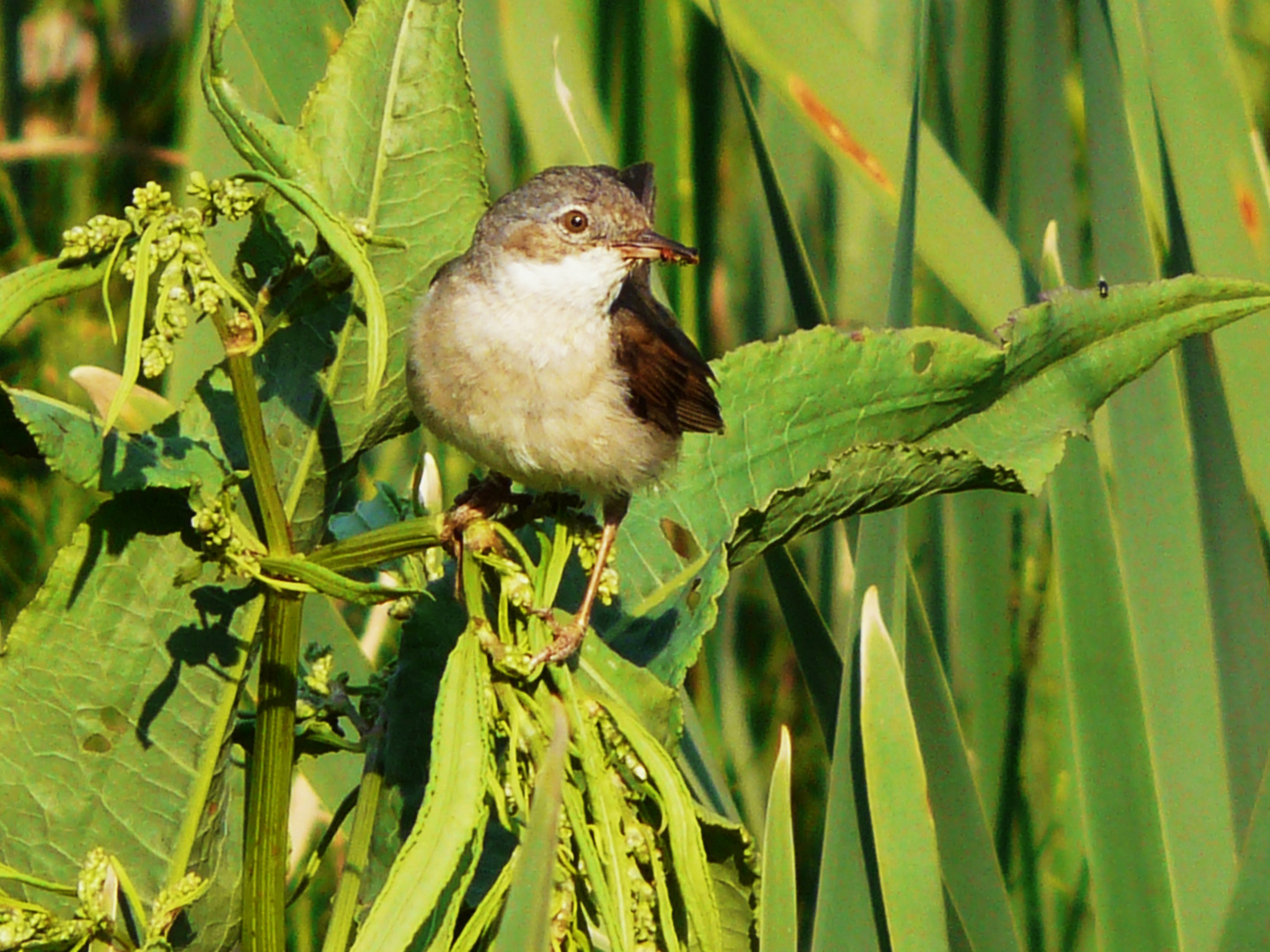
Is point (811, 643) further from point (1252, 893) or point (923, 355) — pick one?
point (1252, 893)

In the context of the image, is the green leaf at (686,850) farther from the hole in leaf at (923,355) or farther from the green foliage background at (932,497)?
the hole in leaf at (923,355)

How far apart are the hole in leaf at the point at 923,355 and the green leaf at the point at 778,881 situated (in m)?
0.41

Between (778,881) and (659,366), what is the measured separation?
99 cm

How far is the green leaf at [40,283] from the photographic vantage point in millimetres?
858

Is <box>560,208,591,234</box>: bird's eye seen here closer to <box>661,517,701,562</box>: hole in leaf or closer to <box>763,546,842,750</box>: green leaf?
<box>661,517,701,562</box>: hole in leaf

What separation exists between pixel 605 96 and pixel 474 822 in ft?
5.86

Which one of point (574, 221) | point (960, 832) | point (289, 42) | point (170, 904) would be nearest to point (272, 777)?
point (170, 904)

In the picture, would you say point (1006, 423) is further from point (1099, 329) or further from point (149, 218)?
point (149, 218)

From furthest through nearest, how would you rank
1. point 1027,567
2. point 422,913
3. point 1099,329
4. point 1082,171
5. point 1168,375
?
point 1082,171
point 1027,567
point 1168,375
point 1099,329
point 422,913

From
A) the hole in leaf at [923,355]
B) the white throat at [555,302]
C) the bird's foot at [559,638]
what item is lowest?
the bird's foot at [559,638]

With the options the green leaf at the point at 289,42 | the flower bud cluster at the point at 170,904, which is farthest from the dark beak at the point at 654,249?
the flower bud cluster at the point at 170,904

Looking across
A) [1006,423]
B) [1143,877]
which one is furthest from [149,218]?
[1143,877]

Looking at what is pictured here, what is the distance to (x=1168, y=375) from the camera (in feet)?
5.07

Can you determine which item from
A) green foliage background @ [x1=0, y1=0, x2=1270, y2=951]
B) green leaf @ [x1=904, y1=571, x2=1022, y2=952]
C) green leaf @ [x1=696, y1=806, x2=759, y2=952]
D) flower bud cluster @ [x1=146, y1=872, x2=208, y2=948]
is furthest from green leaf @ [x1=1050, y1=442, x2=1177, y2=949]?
flower bud cluster @ [x1=146, y1=872, x2=208, y2=948]
